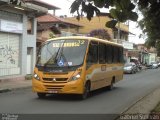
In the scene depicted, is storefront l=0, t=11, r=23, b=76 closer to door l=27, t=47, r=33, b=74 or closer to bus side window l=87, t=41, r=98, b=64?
door l=27, t=47, r=33, b=74

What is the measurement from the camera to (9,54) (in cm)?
2936

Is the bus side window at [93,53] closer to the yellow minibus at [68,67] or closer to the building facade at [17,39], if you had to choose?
the yellow minibus at [68,67]

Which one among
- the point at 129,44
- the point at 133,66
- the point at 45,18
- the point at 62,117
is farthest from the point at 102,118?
the point at 129,44

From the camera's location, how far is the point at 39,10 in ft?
104

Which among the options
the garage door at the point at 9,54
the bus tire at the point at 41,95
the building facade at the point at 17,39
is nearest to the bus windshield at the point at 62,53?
the bus tire at the point at 41,95

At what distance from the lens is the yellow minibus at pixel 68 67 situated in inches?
637

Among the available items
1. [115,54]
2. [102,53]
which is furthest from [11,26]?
[102,53]

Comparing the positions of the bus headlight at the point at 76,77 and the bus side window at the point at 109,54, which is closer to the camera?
the bus headlight at the point at 76,77

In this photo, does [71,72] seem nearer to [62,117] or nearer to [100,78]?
[100,78]

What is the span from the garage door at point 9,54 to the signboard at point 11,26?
0.41 metres

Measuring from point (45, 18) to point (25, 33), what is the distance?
1003 inches

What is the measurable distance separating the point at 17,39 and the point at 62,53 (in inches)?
556

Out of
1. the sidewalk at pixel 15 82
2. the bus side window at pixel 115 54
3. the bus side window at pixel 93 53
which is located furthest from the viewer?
the sidewalk at pixel 15 82

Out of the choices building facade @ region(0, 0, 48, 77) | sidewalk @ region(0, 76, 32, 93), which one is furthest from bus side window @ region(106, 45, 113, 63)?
building facade @ region(0, 0, 48, 77)
